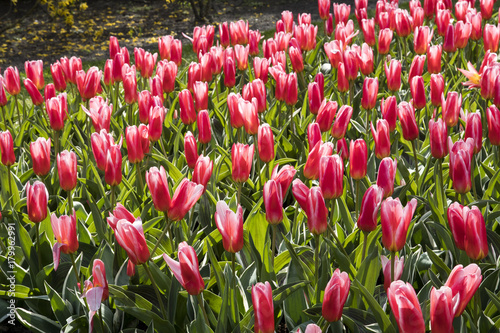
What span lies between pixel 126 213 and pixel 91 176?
1.14 metres

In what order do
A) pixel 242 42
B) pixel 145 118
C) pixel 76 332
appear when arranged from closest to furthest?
pixel 76 332 < pixel 145 118 < pixel 242 42

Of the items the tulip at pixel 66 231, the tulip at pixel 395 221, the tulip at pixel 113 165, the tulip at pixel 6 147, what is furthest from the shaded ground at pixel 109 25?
the tulip at pixel 395 221

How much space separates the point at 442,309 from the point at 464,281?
0.10 meters

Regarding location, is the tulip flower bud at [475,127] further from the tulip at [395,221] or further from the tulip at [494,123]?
the tulip at [395,221]

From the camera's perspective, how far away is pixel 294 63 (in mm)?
3078

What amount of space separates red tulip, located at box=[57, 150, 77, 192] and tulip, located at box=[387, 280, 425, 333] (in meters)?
1.12

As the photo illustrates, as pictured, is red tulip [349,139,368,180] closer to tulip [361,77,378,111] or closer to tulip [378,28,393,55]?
tulip [361,77,378,111]

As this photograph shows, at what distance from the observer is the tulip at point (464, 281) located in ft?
3.49

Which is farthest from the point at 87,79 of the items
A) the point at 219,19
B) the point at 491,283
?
the point at 219,19

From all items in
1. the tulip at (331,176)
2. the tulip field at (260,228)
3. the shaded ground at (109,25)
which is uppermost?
the tulip at (331,176)

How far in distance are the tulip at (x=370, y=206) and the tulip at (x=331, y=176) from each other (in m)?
0.11

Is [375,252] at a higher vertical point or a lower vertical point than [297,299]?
higher

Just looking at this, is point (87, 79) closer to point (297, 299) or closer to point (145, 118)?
point (145, 118)

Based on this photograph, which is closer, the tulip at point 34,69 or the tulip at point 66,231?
the tulip at point 66,231
